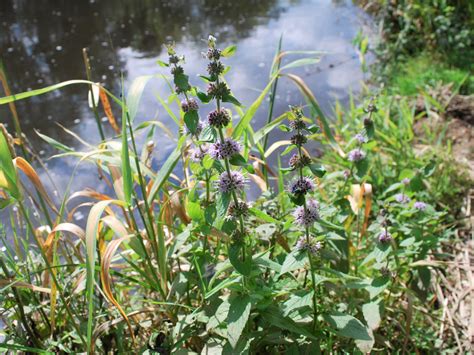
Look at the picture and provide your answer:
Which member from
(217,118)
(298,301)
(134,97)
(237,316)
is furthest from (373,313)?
(134,97)

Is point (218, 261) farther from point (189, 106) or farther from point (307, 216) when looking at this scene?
point (189, 106)

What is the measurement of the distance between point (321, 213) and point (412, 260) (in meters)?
0.68

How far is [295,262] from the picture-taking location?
1.30 meters

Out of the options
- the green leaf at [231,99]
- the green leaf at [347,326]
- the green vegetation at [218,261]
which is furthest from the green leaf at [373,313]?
the green leaf at [231,99]

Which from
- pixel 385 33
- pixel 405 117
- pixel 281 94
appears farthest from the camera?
pixel 385 33

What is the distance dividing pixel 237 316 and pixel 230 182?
32 centimetres

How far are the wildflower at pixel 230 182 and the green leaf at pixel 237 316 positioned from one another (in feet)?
0.90

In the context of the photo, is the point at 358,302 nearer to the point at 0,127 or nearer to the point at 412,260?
the point at 412,260

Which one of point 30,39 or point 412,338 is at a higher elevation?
point 30,39

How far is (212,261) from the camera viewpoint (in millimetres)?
1532

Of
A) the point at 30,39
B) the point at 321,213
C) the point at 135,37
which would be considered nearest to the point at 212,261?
the point at 321,213

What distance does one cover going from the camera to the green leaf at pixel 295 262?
1274mm

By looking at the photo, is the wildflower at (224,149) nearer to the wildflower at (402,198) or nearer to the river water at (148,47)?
the wildflower at (402,198)

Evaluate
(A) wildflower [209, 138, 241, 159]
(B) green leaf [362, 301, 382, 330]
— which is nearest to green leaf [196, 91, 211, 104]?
(A) wildflower [209, 138, 241, 159]
